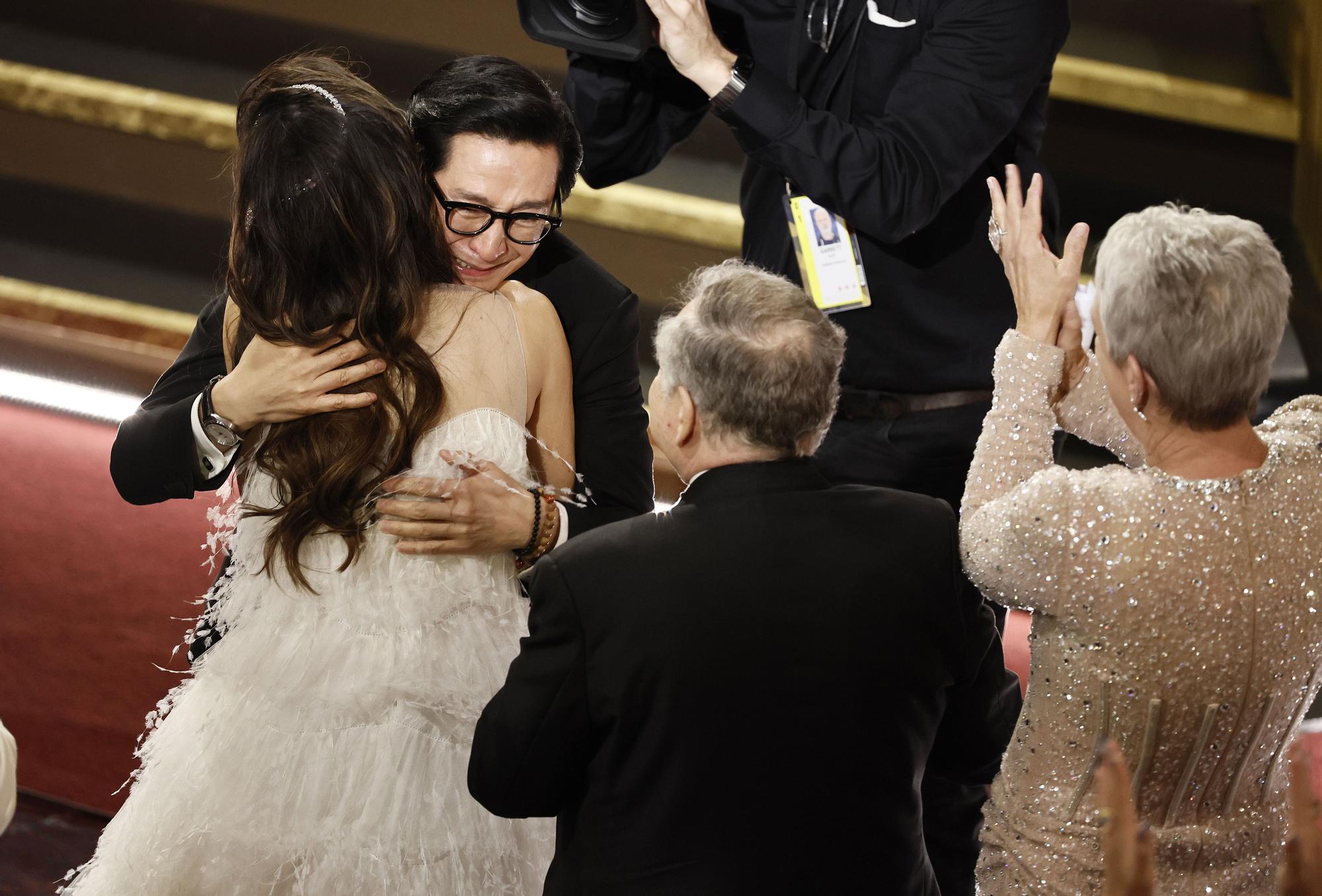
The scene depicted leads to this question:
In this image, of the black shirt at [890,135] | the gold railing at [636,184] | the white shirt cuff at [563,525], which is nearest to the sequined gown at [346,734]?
the white shirt cuff at [563,525]

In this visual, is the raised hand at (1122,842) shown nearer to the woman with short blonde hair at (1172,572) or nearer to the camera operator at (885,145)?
the woman with short blonde hair at (1172,572)

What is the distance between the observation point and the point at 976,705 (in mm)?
1412

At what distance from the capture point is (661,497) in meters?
2.82

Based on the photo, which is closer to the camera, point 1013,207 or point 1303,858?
point 1303,858

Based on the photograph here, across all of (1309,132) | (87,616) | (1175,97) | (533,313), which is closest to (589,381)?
(533,313)

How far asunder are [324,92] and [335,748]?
2.33 ft

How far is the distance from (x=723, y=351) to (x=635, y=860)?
0.48m

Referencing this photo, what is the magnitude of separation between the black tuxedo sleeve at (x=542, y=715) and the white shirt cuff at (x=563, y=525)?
1.19 ft

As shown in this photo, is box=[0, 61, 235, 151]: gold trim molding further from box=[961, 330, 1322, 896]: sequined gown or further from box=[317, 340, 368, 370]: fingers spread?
box=[961, 330, 1322, 896]: sequined gown

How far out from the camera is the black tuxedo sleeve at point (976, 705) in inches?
52.0

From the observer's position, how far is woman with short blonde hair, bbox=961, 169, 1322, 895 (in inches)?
47.5

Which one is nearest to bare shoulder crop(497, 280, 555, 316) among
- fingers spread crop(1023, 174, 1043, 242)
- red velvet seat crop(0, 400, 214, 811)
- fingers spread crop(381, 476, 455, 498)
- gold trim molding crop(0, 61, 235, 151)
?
fingers spread crop(381, 476, 455, 498)

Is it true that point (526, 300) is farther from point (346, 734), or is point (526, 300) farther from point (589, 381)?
point (346, 734)

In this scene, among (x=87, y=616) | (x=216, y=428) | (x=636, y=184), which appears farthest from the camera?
(x=636, y=184)
